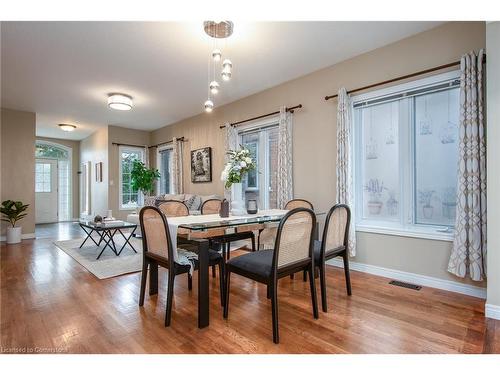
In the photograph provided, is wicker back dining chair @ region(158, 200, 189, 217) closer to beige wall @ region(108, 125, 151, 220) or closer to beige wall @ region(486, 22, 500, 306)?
beige wall @ region(486, 22, 500, 306)

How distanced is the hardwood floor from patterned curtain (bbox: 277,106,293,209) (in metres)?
1.38

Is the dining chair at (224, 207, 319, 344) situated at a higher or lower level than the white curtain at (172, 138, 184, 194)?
lower

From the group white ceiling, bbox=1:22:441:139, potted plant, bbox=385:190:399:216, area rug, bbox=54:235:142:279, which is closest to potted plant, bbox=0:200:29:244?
area rug, bbox=54:235:142:279

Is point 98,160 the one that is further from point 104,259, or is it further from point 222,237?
point 222,237

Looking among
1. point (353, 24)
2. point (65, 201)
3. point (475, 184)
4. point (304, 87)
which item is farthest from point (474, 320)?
point (65, 201)

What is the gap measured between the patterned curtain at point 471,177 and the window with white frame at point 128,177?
7.06 m

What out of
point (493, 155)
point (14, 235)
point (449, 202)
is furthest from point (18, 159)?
point (493, 155)

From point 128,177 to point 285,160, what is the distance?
16.6 feet

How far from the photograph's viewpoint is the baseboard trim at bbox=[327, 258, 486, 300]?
257 centimetres

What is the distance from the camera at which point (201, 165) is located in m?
5.89

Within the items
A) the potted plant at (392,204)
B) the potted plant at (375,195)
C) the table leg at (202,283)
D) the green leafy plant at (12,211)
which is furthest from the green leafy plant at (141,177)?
the potted plant at (392,204)

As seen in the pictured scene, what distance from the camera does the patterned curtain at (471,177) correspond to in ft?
7.91
